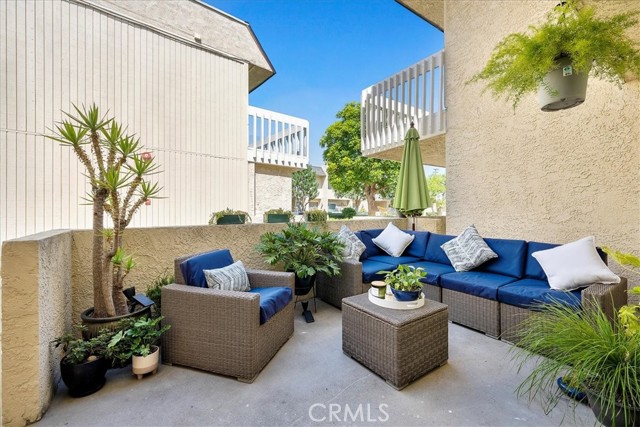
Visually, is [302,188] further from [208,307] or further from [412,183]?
[208,307]

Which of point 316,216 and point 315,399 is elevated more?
point 316,216

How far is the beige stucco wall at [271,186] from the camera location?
9836 mm

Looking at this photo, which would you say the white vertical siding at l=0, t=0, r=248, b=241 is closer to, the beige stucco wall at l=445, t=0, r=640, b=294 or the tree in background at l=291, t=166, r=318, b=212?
the beige stucco wall at l=445, t=0, r=640, b=294

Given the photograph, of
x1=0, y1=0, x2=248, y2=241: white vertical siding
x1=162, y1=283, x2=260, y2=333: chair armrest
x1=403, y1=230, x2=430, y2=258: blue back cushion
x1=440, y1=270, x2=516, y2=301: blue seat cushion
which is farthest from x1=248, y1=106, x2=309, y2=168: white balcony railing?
x1=440, y1=270, x2=516, y2=301: blue seat cushion

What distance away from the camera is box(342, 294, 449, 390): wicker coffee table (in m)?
1.90

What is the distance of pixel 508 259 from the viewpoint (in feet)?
10.2

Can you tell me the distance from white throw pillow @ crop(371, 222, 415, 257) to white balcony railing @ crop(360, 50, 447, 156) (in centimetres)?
215

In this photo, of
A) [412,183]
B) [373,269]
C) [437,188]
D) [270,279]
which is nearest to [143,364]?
[270,279]

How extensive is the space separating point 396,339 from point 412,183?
297 cm

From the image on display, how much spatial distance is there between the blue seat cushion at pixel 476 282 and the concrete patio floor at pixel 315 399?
58 centimetres

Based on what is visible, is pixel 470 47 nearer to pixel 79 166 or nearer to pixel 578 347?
pixel 578 347

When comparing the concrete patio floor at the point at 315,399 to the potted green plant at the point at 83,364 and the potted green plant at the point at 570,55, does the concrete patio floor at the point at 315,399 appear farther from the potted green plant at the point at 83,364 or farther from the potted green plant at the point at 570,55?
the potted green plant at the point at 570,55

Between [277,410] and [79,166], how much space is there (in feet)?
17.5

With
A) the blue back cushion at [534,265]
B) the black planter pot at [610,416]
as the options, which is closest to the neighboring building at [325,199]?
the blue back cushion at [534,265]
